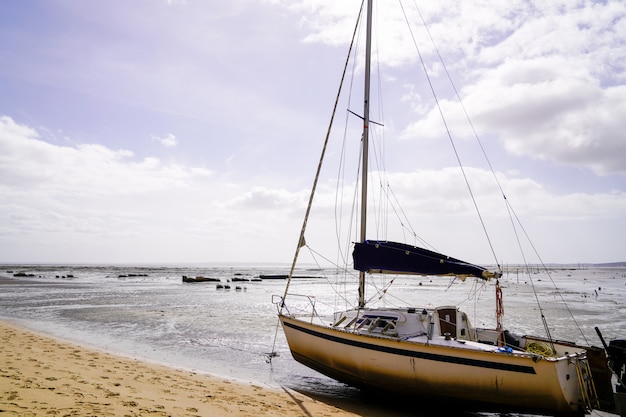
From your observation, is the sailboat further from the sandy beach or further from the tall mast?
the sandy beach

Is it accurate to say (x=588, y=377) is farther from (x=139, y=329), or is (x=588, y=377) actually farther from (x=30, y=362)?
(x=139, y=329)

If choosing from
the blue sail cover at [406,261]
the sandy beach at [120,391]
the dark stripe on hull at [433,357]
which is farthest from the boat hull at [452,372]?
the blue sail cover at [406,261]

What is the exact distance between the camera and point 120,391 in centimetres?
942

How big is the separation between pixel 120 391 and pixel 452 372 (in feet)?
26.7

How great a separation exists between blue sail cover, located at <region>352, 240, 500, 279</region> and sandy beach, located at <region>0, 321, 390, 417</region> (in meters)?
4.33

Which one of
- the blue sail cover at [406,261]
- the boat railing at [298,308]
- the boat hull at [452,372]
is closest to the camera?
the boat hull at [452,372]

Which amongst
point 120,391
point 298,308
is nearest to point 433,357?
point 120,391

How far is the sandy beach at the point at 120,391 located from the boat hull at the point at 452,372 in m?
1.16

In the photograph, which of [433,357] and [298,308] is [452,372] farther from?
[298,308]

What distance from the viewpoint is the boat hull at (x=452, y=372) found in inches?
364

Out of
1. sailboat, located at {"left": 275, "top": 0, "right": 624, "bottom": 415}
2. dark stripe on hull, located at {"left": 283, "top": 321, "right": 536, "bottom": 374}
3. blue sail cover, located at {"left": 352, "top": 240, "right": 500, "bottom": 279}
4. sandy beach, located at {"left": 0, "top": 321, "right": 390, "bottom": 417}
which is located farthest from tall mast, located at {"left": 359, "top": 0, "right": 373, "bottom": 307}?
sandy beach, located at {"left": 0, "top": 321, "right": 390, "bottom": 417}

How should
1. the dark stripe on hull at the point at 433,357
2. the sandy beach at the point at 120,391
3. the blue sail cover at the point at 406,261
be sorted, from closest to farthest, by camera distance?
the sandy beach at the point at 120,391 < the dark stripe on hull at the point at 433,357 < the blue sail cover at the point at 406,261

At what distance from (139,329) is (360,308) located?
14783mm

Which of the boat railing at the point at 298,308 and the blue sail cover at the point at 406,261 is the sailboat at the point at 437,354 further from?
the boat railing at the point at 298,308
